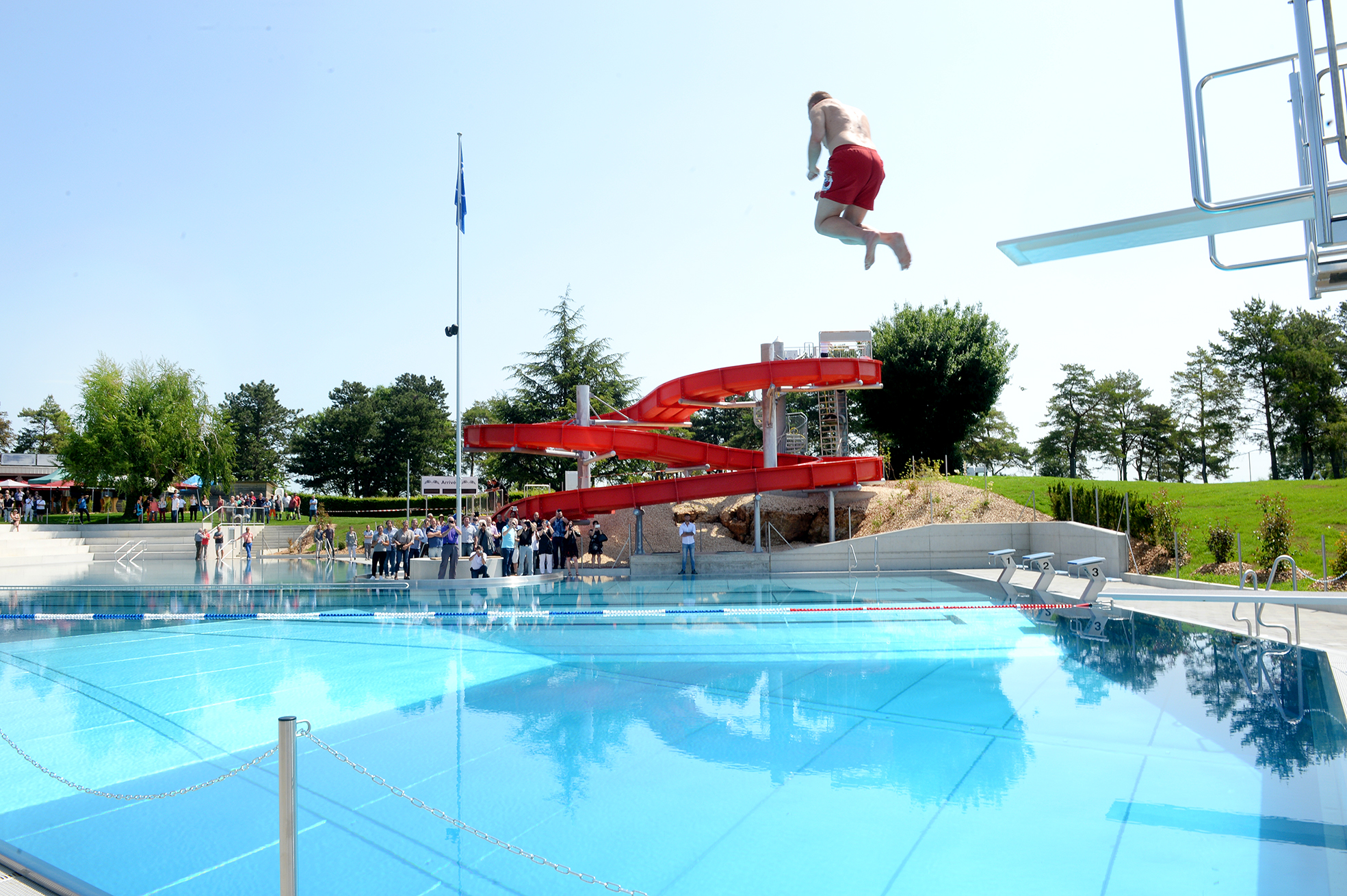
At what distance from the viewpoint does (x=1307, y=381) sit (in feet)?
149

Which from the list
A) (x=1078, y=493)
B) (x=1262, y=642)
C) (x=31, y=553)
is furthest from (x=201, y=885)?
(x=31, y=553)

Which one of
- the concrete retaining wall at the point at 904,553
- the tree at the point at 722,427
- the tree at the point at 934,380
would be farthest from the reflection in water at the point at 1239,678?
the tree at the point at 722,427

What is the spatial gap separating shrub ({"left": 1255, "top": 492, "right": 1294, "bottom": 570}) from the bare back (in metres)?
14.1

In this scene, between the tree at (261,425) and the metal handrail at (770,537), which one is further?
the tree at (261,425)

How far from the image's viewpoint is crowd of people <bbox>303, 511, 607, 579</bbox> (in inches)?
831

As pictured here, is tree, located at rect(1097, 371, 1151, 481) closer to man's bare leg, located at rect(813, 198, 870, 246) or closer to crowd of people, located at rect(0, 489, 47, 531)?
man's bare leg, located at rect(813, 198, 870, 246)

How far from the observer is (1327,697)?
7047 millimetres

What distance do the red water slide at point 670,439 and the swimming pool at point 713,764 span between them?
14900mm

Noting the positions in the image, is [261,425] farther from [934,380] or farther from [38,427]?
[934,380]

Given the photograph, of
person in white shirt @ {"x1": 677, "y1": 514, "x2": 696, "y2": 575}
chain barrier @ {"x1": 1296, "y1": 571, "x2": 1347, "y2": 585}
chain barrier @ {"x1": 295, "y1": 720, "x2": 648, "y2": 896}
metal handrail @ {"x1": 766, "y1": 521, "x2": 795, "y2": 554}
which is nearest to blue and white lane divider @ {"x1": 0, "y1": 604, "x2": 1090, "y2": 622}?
chain barrier @ {"x1": 1296, "y1": 571, "x2": 1347, "y2": 585}

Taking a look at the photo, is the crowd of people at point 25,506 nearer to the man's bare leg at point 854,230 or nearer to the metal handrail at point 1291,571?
the man's bare leg at point 854,230

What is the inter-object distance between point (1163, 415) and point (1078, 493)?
1536 inches

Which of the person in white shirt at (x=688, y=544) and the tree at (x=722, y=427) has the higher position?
the tree at (x=722, y=427)

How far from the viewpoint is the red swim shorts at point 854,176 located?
20.4 ft
